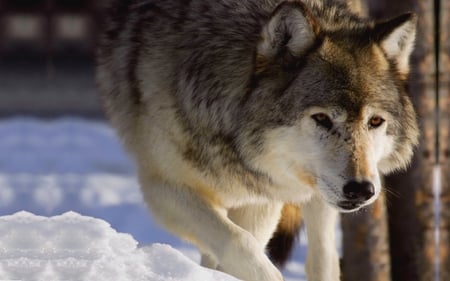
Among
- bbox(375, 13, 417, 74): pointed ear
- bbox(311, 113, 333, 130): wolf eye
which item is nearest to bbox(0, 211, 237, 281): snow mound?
bbox(311, 113, 333, 130): wolf eye

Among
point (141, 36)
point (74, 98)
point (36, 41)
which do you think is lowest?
point (74, 98)

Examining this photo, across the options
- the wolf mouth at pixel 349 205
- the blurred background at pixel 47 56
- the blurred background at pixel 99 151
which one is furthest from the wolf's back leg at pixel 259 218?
the blurred background at pixel 47 56

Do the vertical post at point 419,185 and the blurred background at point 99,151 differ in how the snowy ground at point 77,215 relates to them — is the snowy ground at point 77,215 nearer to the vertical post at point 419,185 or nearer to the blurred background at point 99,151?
the blurred background at point 99,151

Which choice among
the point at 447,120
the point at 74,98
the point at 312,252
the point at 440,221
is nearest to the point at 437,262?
the point at 440,221

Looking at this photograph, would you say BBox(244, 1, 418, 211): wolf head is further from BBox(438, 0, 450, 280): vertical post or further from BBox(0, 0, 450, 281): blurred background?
BBox(438, 0, 450, 280): vertical post

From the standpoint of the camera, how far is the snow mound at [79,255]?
8.36 ft

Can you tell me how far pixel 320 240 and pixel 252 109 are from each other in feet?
3.27

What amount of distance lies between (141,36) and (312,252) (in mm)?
1372

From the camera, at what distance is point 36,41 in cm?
1244

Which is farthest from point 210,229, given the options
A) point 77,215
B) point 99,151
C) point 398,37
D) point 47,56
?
point 47,56

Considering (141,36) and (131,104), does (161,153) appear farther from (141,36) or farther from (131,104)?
(141,36)

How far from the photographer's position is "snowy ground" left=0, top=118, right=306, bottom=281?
8.54 ft

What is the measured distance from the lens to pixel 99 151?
37.3ft

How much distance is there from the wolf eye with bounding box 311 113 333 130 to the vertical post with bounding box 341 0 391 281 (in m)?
2.35
